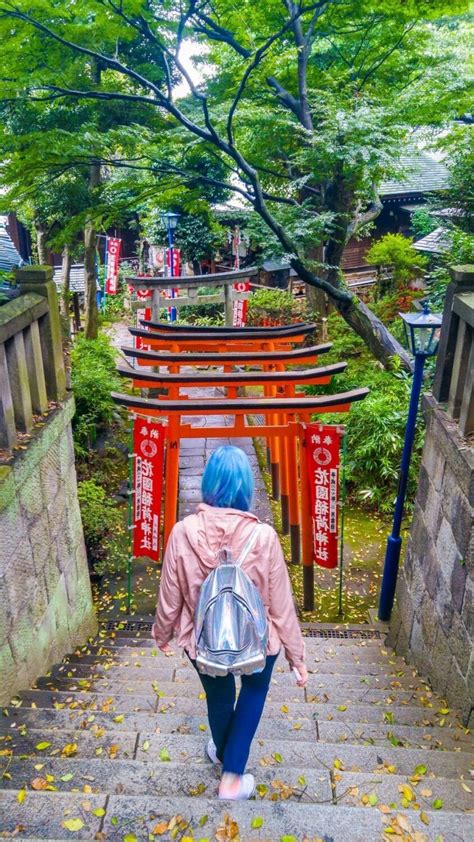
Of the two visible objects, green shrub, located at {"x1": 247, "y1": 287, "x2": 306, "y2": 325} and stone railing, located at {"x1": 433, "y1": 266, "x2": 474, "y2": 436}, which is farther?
green shrub, located at {"x1": 247, "y1": 287, "x2": 306, "y2": 325}

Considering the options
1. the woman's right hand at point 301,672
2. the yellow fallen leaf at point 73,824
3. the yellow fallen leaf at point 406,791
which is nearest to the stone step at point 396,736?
the yellow fallen leaf at point 406,791

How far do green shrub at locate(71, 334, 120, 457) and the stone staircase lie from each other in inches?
273

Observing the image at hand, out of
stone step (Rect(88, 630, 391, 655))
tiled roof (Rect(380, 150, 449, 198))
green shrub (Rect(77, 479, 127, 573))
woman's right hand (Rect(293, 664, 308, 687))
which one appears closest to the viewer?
woman's right hand (Rect(293, 664, 308, 687))

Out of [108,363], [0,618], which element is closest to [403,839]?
[0,618]

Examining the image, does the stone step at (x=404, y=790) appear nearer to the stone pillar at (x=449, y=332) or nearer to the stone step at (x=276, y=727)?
the stone step at (x=276, y=727)

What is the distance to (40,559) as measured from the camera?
466 cm

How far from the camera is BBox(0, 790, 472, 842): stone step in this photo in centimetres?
274

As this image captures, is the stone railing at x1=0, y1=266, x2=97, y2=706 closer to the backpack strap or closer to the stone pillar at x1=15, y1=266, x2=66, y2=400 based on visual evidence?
the stone pillar at x1=15, y1=266, x2=66, y2=400

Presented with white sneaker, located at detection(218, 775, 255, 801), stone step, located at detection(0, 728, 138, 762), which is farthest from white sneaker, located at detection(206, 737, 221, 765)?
stone step, located at detection(0, 728, 138, 762)

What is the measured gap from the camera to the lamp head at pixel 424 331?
5590 millimetres

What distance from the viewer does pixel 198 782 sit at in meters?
3.25

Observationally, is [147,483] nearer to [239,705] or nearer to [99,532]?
[99,532]

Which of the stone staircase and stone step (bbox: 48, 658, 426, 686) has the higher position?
the stone staircase

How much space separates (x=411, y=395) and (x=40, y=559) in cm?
388
